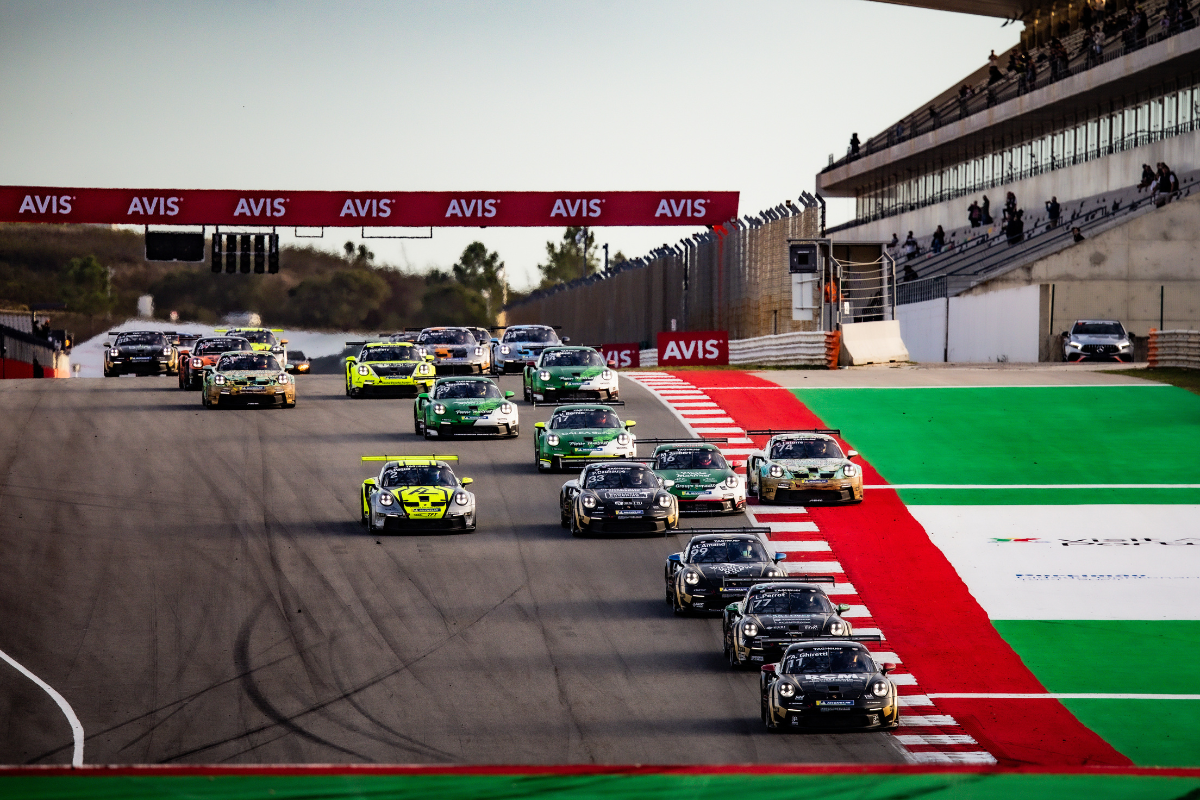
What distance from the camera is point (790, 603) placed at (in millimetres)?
19703

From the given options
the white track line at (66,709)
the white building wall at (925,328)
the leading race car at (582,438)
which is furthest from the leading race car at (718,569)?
the white building wall at (925,328)

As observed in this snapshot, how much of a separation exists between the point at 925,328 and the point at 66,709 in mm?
47206

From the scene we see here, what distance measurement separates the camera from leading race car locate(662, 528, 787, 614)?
21719 mm

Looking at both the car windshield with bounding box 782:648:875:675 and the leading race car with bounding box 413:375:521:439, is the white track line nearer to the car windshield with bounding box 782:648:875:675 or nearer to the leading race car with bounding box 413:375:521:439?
the car windshield with bounding box 782:648:875:675

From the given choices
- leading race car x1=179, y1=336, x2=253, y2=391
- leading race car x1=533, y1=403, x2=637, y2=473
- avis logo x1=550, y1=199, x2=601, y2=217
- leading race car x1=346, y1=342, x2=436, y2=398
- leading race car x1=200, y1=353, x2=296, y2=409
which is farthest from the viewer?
avis logo x1=550, y1=199, x2=601, y2=217

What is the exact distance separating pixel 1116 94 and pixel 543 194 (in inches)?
1085

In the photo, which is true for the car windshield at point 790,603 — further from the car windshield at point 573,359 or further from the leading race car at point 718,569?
the car windshield at point 573,359

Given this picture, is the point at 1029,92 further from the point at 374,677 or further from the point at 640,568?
the point at 374,677

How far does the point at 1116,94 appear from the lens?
2643 inches

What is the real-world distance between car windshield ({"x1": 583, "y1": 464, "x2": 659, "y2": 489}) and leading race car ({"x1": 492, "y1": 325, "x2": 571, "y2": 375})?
21.0 metres

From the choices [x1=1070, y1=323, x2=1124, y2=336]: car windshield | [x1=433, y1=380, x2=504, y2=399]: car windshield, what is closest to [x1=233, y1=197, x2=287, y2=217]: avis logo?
[x1=433, y1=380, x2=504, y2=399]: car windshield

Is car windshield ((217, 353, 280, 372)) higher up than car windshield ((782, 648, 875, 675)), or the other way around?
car windshield ((217, 353, 280, 372))

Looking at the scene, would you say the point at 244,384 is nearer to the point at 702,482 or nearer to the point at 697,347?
the point at 702,482

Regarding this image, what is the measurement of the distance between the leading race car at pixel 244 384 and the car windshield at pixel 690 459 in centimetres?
1412
